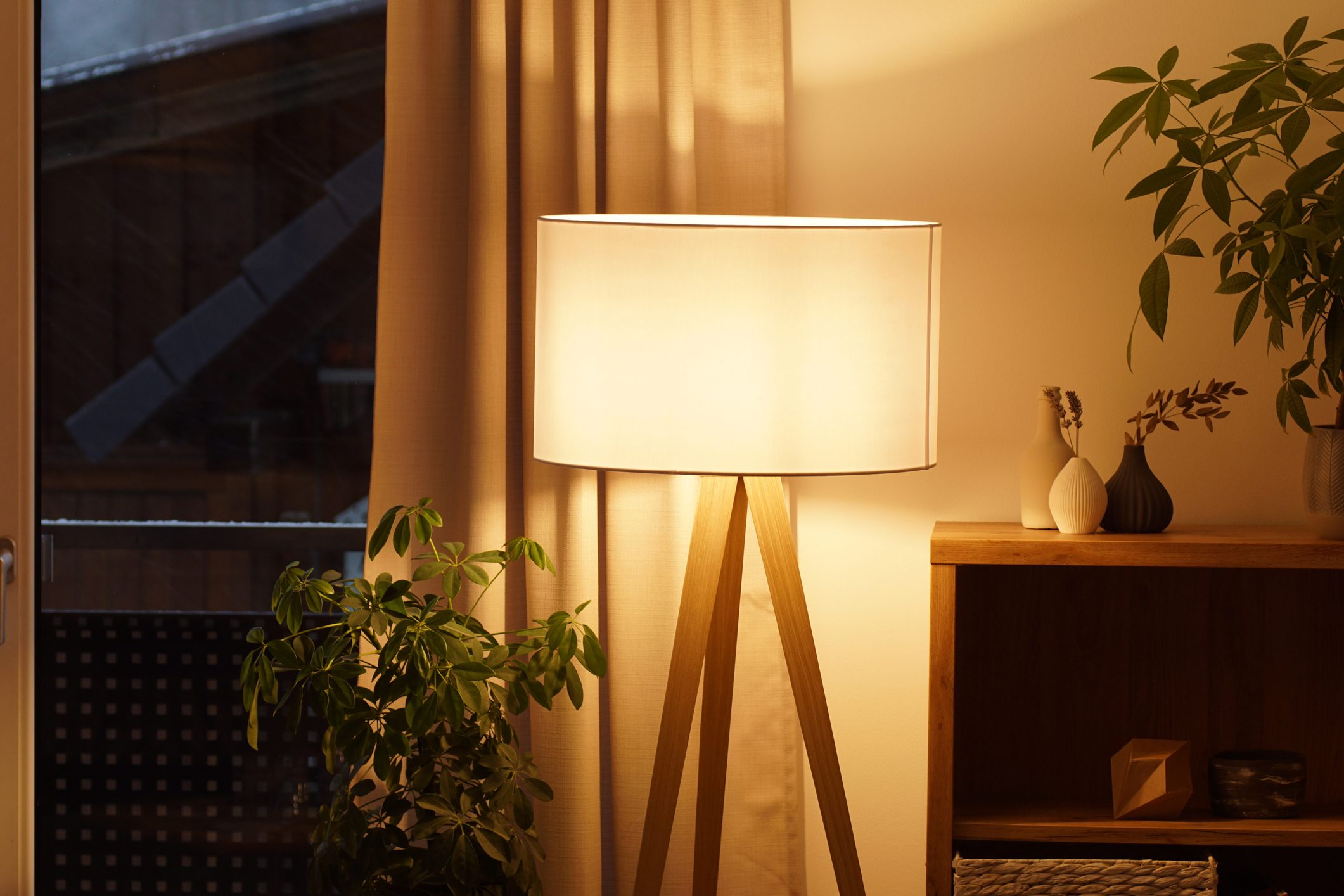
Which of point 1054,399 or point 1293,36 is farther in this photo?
point 1054,399

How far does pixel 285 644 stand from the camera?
167 cm

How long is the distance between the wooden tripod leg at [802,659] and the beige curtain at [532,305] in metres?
0.34

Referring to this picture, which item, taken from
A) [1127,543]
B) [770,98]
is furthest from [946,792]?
[770,98]

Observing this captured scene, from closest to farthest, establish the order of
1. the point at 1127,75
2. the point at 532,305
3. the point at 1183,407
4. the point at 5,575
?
the point at 1127,75
the point at 1183,407
the point at 532,305
the point at 5,575

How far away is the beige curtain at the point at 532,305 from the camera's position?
6.42 ft

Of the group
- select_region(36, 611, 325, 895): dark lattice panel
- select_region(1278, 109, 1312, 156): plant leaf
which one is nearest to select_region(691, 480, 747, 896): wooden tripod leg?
select_region(1278, 109, 1312, 156): plant leaf

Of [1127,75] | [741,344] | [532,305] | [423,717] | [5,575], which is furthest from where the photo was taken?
[5,575]

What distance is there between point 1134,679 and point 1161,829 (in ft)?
0.94

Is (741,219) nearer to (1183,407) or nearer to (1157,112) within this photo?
(1157,112)

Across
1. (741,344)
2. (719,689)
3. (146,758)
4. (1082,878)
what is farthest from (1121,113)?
(146,758)

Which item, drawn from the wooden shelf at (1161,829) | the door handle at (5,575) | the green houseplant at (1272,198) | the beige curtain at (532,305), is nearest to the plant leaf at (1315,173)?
the green houseplant at (1272,198)

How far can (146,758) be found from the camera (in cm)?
244

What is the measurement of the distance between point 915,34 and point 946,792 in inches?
47.5

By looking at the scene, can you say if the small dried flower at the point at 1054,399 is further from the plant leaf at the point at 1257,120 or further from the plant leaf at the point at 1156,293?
the plant leaf at the point at 1257,120
